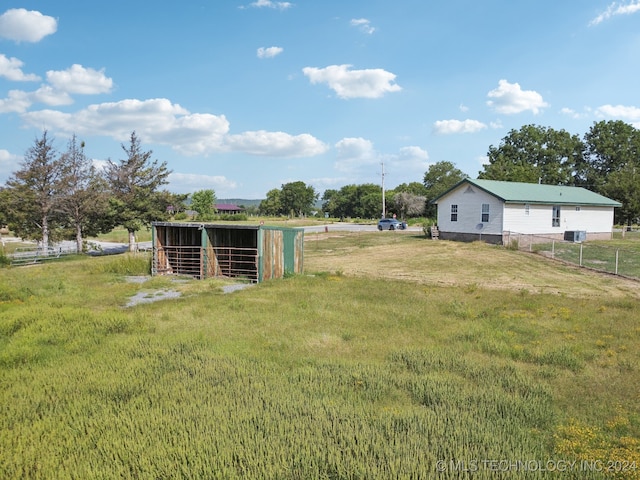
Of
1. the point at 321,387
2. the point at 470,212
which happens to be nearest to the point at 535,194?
the point at 470,212

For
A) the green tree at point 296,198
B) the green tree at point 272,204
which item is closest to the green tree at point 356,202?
the green tree at point 296,198

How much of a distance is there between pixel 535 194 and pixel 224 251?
24.4 meters

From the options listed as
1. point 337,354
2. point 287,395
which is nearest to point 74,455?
point 287,395

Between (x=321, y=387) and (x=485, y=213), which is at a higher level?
(x=485, y=213)

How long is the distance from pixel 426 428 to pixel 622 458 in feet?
6.99

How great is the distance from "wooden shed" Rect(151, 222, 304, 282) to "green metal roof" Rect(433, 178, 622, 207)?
17402 millimetres

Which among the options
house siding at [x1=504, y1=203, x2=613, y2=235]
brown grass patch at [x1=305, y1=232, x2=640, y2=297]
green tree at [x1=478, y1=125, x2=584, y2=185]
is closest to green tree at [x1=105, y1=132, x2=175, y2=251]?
brown grass patch at [x1=305, y1=232, x2=640, y2=297]

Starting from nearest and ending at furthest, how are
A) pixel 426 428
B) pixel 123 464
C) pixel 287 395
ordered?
pixel 123 464 < pixel 426 428 < pixel 287 395

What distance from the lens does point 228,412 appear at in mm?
5785

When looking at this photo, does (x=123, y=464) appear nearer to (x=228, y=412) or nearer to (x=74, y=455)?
(x=74, y=455)

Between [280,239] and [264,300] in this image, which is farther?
[280,239]

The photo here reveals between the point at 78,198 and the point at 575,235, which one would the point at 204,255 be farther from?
the point at 575,235

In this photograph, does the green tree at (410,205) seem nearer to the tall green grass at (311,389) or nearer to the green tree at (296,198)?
the green tree at (296,198)

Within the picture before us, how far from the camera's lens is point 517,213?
99.9 ft
